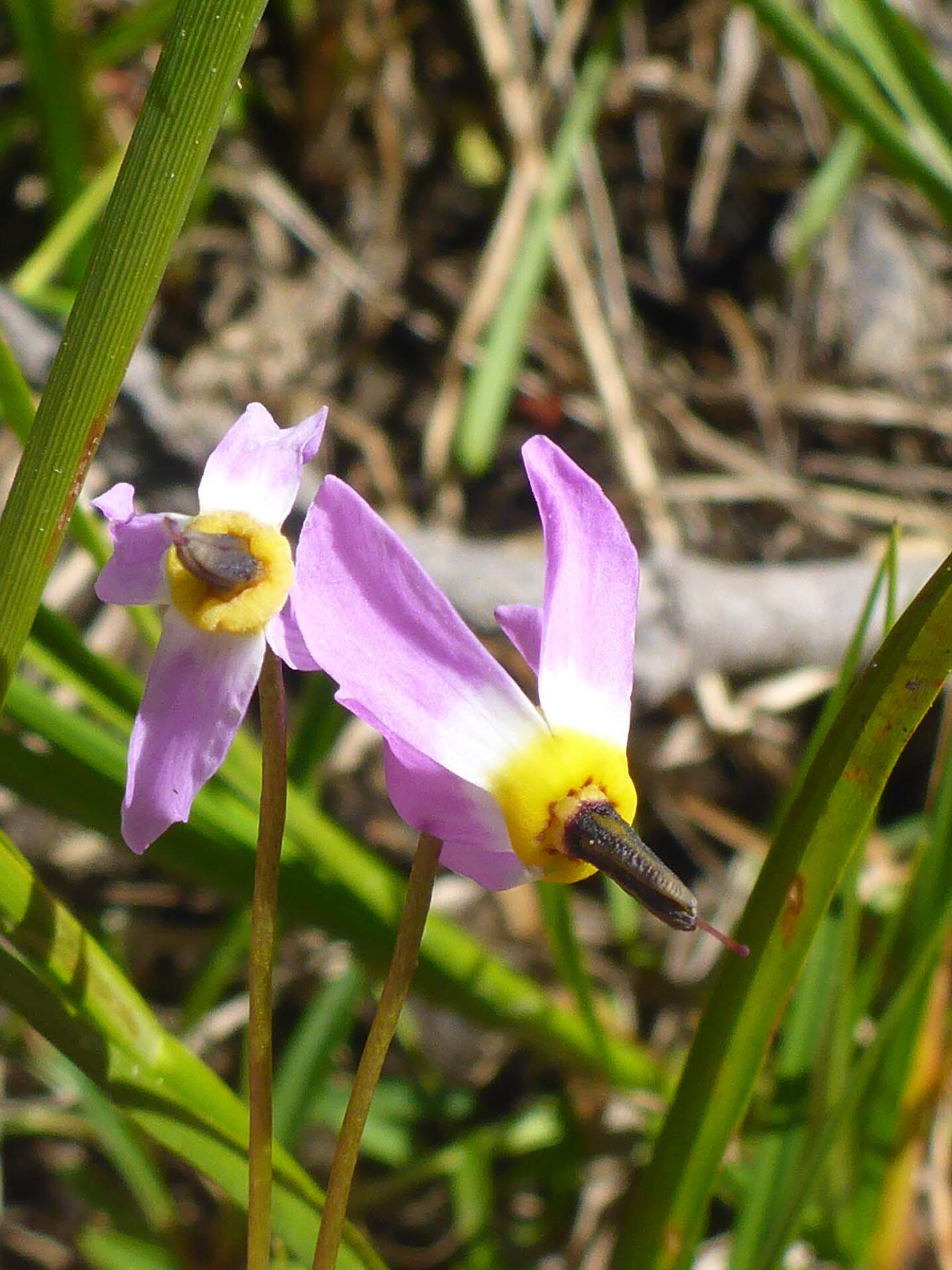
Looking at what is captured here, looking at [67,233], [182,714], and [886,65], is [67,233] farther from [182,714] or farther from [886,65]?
[182,714]

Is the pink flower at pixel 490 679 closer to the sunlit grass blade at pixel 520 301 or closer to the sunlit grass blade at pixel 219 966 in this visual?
the sunlit grass blade at pixel 219 966

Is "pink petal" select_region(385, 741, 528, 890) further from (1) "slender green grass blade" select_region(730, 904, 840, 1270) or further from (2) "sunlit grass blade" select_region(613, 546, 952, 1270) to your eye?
(1) "slender green grass blade" select_region(730, 904, 840, 1270)

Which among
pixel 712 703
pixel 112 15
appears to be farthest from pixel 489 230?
pixel 712 703

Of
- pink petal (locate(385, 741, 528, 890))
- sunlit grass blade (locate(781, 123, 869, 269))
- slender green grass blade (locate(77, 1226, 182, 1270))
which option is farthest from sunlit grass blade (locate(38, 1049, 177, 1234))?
sunlit grass blade (locate(781, 123, 869, 269))

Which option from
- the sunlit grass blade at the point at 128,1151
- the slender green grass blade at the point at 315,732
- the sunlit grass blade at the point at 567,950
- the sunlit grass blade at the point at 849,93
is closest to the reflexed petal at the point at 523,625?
the sunlit grass blade at the point at 567,950

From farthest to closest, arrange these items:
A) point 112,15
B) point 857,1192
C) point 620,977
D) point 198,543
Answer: point 112,15 < point 620,977 < point 857,1192 < point 198,543

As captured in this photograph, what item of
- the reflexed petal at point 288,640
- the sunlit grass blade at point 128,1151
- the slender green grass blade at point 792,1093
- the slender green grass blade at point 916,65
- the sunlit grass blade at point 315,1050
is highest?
the slender green grass blade at point 916,65

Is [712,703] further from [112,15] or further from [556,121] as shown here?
[112,15]
